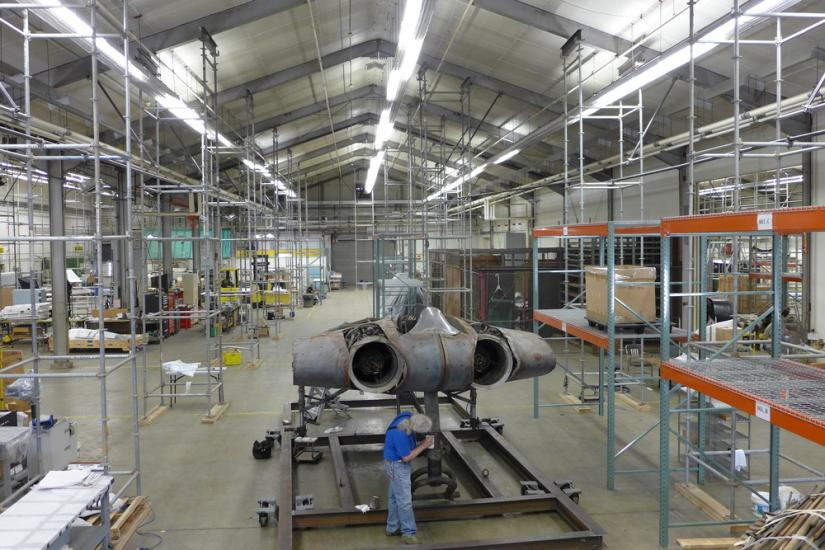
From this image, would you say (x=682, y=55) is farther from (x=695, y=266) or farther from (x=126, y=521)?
(x=695, y=266)

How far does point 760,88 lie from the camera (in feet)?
41.4

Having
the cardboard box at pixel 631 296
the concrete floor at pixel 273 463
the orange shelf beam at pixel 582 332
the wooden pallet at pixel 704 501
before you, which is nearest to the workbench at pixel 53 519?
the concrete floor at pixel 273 463

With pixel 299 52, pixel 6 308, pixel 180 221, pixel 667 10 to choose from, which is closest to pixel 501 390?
pixel 667 10

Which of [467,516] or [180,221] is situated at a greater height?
[180,221]

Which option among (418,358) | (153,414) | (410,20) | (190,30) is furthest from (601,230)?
(190,30)

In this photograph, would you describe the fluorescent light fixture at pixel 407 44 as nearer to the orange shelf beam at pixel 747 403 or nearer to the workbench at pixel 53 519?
the orange shelf beam at pixel 747 403

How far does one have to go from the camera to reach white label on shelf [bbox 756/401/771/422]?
4.22 meters

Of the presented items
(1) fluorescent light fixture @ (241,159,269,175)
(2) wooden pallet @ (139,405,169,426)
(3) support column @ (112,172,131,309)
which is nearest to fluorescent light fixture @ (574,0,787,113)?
(2) wooden pallet @ (139,405,169,426)

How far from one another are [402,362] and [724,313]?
37.3ft

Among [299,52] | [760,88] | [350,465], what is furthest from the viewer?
[299,52]

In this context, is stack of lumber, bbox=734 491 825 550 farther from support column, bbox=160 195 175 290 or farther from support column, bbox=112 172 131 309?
support column, bbox=160 195 175 290

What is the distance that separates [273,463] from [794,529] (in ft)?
22.6

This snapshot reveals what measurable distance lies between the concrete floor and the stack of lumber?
8.77 feet

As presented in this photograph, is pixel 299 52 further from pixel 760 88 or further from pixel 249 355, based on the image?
pixel 760 88
